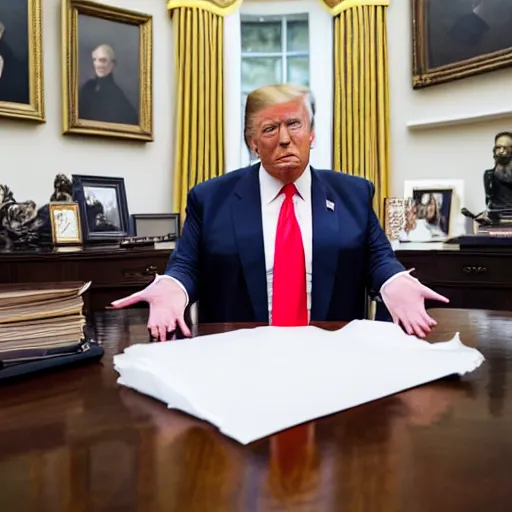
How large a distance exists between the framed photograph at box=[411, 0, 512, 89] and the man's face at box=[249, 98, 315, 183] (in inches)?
69.2

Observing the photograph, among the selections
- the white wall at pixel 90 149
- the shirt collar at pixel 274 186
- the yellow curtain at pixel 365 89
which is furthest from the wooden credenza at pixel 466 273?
the white wall at pixel 90 149

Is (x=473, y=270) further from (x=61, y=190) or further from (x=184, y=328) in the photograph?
(x=61, y=190)

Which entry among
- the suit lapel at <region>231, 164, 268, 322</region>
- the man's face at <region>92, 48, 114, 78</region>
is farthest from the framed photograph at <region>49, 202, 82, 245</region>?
the suit lapel at <region>231, 164, 268, 322</region>

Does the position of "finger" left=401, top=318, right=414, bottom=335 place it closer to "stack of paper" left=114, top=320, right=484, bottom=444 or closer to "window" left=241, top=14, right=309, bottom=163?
"stack of paper" left=114, top=320, right=484, bottom=444

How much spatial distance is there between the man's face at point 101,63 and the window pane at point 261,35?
3.16ft

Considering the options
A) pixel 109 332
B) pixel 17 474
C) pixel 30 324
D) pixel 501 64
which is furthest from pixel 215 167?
pixel 17 474

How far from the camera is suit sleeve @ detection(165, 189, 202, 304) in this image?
1.64 m

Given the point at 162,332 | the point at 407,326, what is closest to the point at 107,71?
the point at 162,332

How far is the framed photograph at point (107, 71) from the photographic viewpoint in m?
3.35

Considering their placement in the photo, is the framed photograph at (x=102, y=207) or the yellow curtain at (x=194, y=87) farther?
the yellow curtain at (x=194, y=87)

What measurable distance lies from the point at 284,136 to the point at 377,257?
49 centimetres

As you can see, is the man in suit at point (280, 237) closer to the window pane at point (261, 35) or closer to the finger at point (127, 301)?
the finger at point (127, 301)

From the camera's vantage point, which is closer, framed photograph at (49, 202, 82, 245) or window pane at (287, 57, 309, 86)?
framed photograph at (49, 202, 82, 245)

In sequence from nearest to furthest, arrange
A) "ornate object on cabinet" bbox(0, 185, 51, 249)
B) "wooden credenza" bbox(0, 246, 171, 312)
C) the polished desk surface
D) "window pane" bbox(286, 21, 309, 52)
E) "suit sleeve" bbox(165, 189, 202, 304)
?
the polished desk surface < "suit sleeve" bbox(165, 189, 202, 304) < "wooden credenza" bbox(0, 246, 171, 312) < "ornate object on cabinet" bbox(0, 185, 51, 249) < "window pane" bbox(286, 21, 309, 52)
